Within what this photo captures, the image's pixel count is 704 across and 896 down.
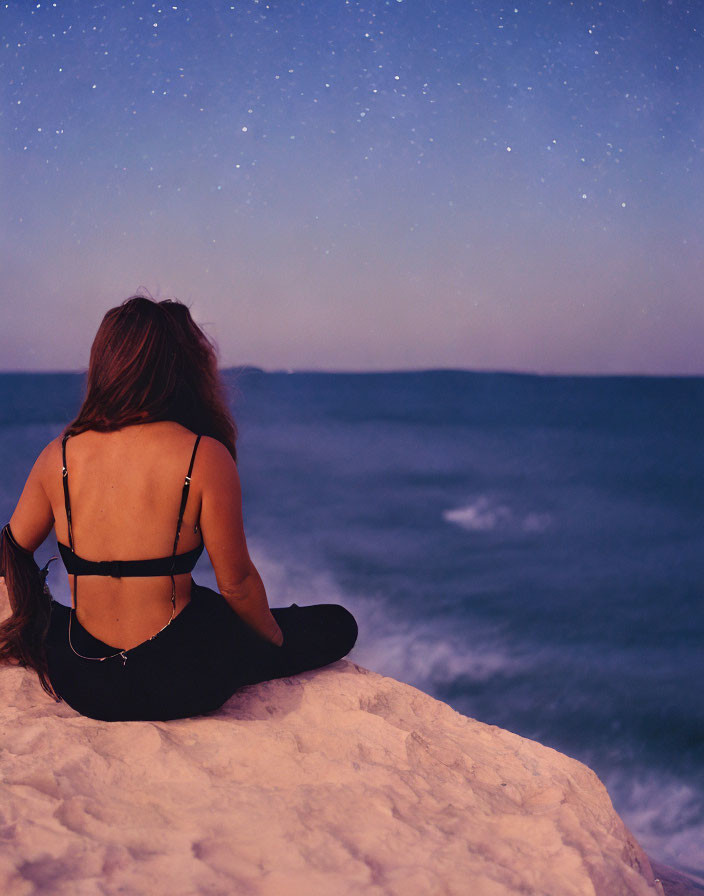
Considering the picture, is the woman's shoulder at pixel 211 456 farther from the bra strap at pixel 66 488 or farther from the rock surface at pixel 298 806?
the rock surface at pixel 298 806

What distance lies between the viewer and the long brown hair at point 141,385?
81.9 inches

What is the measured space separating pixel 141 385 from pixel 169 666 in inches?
33.1

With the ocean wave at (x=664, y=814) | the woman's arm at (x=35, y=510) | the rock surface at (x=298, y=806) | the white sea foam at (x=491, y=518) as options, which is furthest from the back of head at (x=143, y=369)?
the white sea foam at (x=491, y=518)

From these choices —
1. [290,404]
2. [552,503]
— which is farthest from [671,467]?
[290,404]

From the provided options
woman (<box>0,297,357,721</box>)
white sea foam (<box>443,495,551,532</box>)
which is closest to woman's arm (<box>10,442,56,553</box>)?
woman (<box>0,297,357,721</box>)

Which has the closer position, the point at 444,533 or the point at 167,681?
the point at 167,681

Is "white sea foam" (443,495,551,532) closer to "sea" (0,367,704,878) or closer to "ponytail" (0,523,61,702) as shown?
"sea" (0,367,704,878)

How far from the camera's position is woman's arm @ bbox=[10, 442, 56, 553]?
2.15 metres

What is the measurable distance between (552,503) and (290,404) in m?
12.9

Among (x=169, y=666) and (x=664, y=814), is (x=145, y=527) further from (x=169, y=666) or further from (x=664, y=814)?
(x=664, y=814)

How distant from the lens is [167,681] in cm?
211

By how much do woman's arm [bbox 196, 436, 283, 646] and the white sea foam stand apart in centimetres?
1237

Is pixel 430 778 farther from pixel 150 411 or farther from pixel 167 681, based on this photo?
pixel 150 411

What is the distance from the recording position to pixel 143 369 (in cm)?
209
